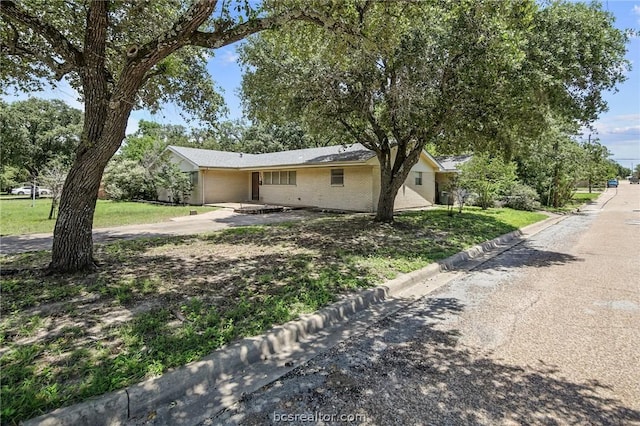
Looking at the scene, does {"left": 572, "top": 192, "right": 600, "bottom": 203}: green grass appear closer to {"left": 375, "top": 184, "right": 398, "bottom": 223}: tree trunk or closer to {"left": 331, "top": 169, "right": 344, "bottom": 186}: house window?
{"left": 331, "top": 169, "right": 344, "bottom": 186}: house window

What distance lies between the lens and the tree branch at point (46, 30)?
4974 millimetres

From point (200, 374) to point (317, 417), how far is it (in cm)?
106

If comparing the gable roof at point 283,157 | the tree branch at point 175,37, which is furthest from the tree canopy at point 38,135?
the tree branch at point 175,37

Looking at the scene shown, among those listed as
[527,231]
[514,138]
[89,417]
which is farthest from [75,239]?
[527,231]

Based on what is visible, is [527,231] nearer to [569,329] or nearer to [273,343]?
[569,329]

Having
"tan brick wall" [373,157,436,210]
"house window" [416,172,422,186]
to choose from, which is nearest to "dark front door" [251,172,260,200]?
"tan brick wall" [373,157,436,210]

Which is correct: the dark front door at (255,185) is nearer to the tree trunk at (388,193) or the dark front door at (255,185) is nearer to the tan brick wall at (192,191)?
the tan brick wall at (192,191)

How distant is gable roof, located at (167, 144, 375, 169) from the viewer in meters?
18.3

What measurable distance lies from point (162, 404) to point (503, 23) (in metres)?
8.40

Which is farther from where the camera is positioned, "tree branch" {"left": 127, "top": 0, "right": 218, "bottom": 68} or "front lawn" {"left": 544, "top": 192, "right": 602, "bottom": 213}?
"front lawn" {"left": 544, "top": 192, "right": 602, "bottom": 213}

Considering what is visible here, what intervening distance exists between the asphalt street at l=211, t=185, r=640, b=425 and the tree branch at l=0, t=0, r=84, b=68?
5867 mm

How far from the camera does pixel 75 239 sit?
18.3 ft

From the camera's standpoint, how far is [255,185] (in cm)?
2447

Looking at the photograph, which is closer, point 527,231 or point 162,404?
point 162,404
